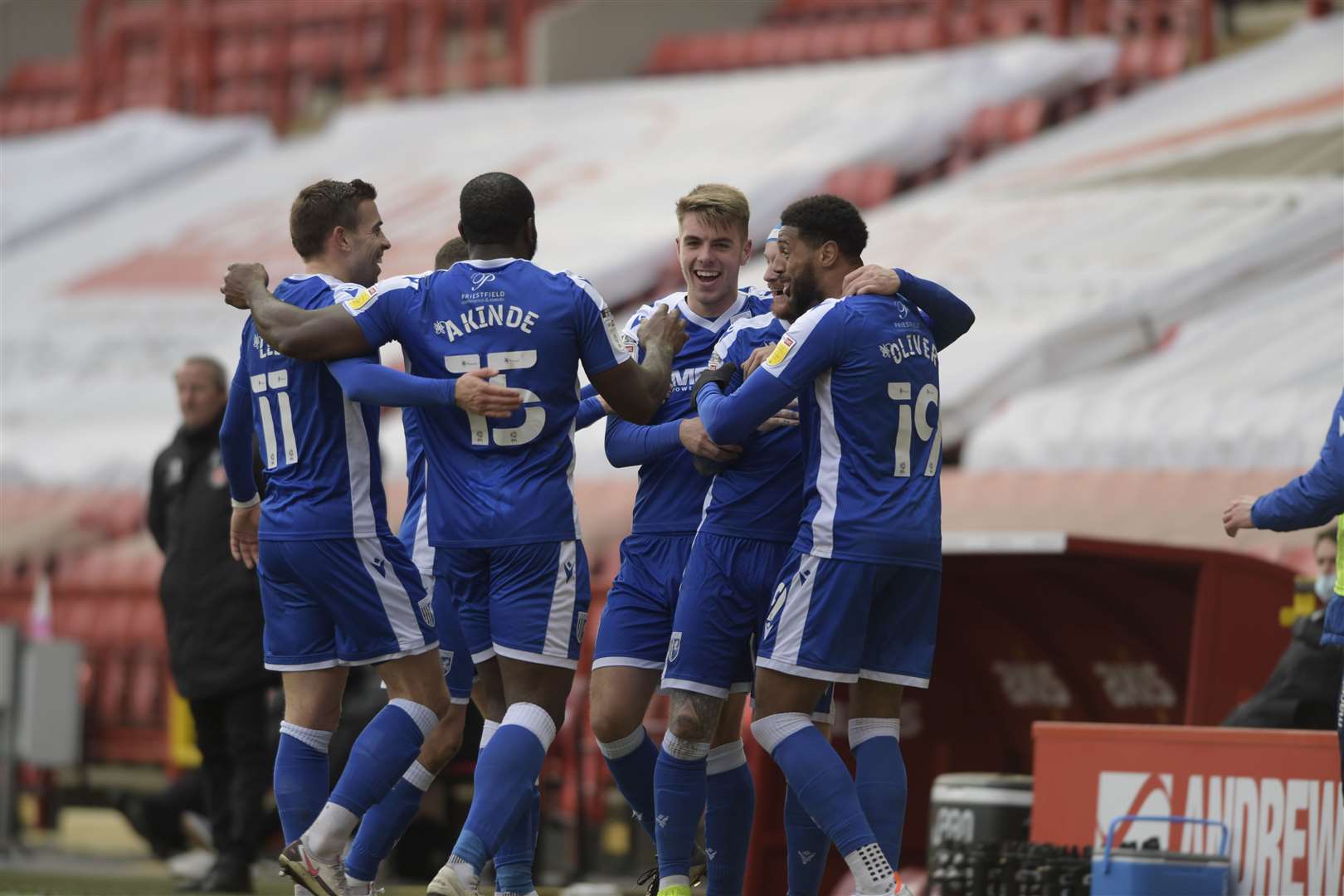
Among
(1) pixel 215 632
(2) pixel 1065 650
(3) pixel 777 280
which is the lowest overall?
(1) pixel 215 632

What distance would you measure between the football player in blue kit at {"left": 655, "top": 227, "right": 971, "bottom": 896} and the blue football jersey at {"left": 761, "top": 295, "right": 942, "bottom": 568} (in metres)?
0.29

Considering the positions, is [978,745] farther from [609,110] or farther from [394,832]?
[609,110]

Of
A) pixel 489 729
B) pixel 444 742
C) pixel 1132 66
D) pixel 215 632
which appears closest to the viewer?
pixel 489 729

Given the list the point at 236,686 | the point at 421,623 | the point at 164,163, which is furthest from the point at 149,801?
the point at 164,163

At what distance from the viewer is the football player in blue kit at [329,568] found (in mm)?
6309

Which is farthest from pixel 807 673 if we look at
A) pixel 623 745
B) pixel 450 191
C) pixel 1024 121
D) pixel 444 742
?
pixel 450 191

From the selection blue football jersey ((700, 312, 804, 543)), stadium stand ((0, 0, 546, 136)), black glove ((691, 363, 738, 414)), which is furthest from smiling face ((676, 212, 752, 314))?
stadium stand ((0, 0, 546, 136))

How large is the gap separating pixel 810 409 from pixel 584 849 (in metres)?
5.62

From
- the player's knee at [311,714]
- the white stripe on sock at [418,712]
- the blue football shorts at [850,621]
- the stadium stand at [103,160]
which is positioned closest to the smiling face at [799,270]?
the blue football shorts at [850,621]

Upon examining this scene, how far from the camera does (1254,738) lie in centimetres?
703

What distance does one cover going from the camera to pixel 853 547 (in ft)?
19.7

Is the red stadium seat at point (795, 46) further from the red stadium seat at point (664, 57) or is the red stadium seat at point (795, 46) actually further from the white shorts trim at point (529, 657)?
the white shorts trim at point (529, 657)

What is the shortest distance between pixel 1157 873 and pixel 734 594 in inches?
63.5

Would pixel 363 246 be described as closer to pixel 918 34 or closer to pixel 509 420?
pixel 509 420
